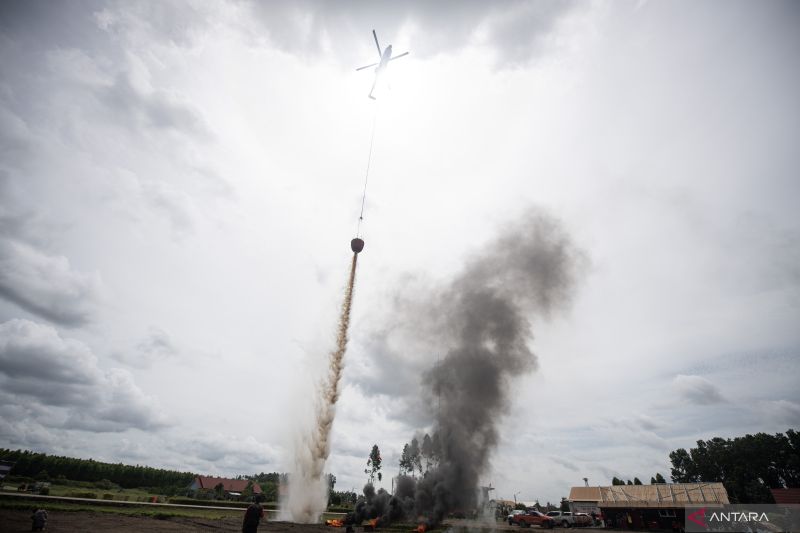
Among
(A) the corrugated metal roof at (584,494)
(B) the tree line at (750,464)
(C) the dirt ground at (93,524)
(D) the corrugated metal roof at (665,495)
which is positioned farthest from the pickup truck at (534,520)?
(B) the tree line at (750,464)

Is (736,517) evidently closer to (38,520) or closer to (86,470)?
(38,520)

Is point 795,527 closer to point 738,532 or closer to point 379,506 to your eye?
point 738,532

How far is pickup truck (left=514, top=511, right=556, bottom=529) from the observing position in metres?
38.9

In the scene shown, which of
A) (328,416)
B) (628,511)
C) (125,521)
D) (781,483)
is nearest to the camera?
(125,521)

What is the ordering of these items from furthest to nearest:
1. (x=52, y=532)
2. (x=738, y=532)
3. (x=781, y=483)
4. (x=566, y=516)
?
(x=781, y=483)
(x=566, y=516)
(x=738, y=532)
(x=52, y=532)

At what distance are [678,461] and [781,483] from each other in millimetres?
23582

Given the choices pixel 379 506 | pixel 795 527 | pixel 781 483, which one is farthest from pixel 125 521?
pixel 781 483

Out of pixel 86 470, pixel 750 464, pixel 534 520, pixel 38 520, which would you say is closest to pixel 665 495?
pixel 534 520

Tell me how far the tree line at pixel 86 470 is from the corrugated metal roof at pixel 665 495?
105664 millimetres

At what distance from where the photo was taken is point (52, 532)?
17969 millimetres

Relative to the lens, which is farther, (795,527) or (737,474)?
(737,474)

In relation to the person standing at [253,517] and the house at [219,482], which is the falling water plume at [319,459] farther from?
the house at [219,482]

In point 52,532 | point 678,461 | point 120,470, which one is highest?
point 678,461

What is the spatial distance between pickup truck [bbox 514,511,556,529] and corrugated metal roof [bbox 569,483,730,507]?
43.1 ft
